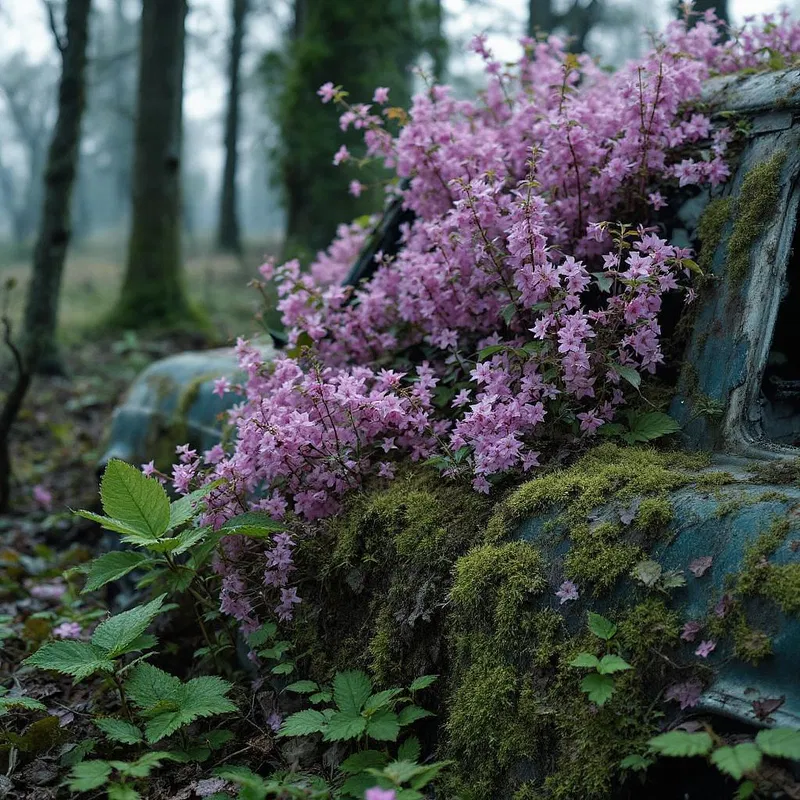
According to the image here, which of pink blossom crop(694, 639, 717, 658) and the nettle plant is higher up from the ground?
pink blossom crop(694, 639, 717, 658)

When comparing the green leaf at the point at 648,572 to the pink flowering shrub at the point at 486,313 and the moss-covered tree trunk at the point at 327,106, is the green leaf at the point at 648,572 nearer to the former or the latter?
the pink flowering shrub at the point at 486,313

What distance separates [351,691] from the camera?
281cm

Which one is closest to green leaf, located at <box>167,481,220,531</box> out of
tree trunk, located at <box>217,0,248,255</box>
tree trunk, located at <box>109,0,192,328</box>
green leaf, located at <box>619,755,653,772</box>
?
green leaf, located at <box>619,755,653,772</box>

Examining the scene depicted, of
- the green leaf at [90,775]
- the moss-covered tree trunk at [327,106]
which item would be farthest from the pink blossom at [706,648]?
the moss-covered tree trunk at [327,106]

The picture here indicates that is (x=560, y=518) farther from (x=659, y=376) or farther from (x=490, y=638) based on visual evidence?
(x=659, y=376)

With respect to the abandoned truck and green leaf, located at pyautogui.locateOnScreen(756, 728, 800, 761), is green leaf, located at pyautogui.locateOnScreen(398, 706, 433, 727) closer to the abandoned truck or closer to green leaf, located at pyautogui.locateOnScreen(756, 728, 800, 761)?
the abandoned truck

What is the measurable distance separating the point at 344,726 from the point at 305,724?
14 cm

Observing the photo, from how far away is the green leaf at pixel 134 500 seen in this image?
3.15 metres

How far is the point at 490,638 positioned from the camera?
2.68m

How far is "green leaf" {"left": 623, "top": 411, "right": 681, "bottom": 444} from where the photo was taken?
9.84ft

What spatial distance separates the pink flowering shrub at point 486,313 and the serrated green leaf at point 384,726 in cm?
76

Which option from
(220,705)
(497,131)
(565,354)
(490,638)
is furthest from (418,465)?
(497,131)

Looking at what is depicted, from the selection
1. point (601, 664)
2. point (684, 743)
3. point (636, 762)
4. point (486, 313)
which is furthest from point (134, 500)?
point (684, 743)

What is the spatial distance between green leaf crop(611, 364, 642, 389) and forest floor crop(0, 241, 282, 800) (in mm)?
1888
